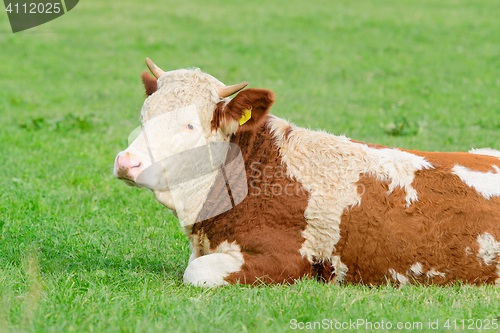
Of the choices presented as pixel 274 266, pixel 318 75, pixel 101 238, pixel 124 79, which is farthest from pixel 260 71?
pixel 274 266

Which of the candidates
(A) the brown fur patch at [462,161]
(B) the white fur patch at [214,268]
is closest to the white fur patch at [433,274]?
(A) the brown fur patch at [462,161]

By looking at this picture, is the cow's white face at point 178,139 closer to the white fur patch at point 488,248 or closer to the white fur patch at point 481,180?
the white fur patch at point 481,180

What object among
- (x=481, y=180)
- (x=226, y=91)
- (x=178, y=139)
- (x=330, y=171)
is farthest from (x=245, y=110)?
(x=481, y=180)

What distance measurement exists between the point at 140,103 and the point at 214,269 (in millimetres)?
9553

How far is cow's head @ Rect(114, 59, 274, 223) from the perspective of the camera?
14.0ft

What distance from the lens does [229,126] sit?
15.0ft

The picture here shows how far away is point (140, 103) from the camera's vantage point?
43.5ft

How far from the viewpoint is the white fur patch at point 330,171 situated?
4418mm

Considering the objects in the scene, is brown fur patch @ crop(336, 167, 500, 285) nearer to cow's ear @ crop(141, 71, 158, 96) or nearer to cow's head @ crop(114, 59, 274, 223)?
cow's head @ crop(114, 59, 274, 223)

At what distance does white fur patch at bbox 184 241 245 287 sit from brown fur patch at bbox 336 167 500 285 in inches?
32.2

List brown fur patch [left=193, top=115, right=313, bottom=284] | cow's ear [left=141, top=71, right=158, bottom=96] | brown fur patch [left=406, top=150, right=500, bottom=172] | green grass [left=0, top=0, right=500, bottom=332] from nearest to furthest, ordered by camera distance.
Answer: green grass [left=0, top=0, right=500, bottom=332] → brown fur patch [left=193, top=115, right=313, bottom=284] → brown fur patch [left=406, top=150, right=500, bottom=172] → cow's ear [left=141, top=71, right=158, bottom=96]

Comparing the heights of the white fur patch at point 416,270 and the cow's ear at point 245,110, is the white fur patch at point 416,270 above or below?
below

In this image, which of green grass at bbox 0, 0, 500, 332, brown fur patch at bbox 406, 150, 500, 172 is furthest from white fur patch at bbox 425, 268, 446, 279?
brown fur patch at bbox 406, 150, 500, 172

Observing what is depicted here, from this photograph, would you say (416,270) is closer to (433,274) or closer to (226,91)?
(433,274)
